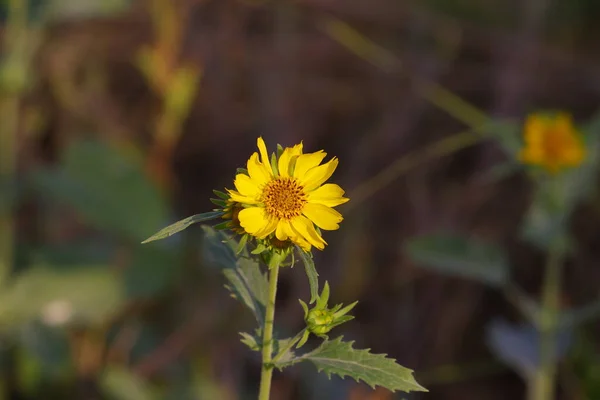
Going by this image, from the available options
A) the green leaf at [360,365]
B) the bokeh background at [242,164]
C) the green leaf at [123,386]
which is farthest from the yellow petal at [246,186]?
the green leaf at [123,386]

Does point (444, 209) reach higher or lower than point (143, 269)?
higher

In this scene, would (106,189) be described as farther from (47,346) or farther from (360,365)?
(360,365)

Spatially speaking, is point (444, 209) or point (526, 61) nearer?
point (444, 209)

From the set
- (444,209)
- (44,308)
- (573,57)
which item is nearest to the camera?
(44,308)

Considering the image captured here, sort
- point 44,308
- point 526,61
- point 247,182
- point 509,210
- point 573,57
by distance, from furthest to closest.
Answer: point 573,57, point 526,61, point 509,210, point 44,308, point 247,182

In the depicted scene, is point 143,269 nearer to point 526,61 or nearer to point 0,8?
point 0,8

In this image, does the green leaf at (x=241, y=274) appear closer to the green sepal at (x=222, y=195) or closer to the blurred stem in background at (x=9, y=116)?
the green sepal at (x=222, y=195)

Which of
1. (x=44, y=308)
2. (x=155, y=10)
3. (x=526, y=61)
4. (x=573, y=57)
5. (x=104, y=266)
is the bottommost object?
(x=44, y=308)

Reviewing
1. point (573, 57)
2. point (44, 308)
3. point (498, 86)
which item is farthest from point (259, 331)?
point (573, 57)
